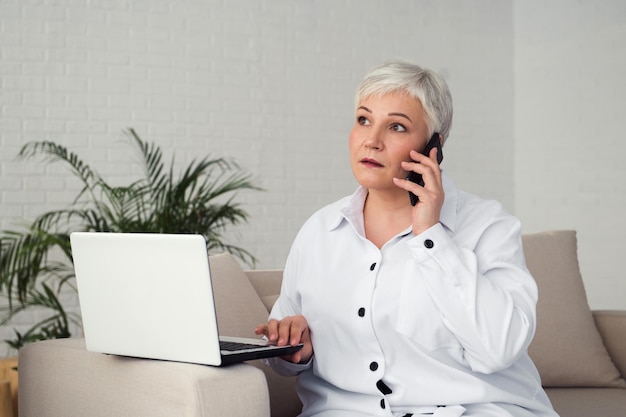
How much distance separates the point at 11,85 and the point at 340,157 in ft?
7.78

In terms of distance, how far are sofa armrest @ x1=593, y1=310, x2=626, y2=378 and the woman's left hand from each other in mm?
1610

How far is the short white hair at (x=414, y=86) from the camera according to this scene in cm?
206

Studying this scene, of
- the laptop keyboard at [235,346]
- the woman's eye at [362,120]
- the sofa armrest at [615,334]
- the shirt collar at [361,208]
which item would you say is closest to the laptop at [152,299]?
the laptop keyboard at [235,346]

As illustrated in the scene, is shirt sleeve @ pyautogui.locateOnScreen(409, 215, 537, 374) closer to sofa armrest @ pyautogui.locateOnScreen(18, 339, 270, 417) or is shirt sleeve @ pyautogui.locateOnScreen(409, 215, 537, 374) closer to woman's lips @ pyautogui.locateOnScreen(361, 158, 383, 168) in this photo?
woman's lips @ pyautogui.locateOnScreen(361, 158, 383, 168)

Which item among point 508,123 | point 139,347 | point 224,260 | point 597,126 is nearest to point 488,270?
point 139,347

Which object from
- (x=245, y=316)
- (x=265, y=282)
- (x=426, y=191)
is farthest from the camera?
(x=265, y=282)

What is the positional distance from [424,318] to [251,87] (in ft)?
14.7

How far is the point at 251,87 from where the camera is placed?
6262mm

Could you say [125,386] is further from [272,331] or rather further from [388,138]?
[388,138]

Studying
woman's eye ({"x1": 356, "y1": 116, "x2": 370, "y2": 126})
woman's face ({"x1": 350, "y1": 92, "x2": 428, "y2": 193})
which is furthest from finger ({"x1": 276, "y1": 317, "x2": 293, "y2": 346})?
woman's eye ({"x1": 356, "y1": 116, "x2": 370, "y2": 126})

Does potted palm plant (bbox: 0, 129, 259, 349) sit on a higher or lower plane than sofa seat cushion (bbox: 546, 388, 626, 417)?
higher

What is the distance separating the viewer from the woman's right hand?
6.87 ft

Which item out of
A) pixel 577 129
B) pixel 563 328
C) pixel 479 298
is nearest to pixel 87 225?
pixel 563 328

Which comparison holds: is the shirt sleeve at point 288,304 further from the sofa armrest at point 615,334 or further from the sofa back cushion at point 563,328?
the sofa armrest at point 615,334
